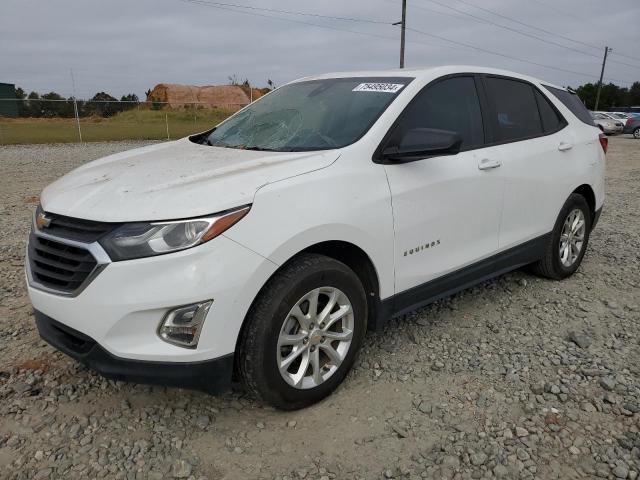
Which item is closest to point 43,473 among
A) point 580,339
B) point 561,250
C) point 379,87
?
point 379,87

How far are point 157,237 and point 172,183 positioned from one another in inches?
14.9

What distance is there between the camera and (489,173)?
11.1 feet

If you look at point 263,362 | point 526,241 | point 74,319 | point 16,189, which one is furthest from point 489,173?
point 16,189

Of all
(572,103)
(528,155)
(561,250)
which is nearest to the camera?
(528,155)

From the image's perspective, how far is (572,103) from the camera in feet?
14.9

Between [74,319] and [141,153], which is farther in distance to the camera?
[141,153]

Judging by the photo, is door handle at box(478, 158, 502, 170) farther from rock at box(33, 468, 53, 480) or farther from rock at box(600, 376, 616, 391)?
rock at box(33, 468, 53, 480)

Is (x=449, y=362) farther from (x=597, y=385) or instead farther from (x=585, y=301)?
(x=585, y=301)

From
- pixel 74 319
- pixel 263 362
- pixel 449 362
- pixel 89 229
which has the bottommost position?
pixel 449 362

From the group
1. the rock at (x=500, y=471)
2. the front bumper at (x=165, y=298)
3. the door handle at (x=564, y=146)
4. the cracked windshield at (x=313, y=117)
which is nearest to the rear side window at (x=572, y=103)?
the door handle at (x=564, y=146)

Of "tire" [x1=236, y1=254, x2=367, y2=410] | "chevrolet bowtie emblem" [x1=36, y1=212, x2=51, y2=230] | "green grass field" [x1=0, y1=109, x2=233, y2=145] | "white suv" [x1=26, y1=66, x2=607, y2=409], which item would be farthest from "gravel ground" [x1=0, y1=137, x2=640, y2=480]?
"green grass field" [x1=0, y1=109, x2=233, y2=145]

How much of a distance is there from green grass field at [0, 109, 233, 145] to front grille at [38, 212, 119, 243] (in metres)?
20.3

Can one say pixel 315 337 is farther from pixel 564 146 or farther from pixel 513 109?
pixel 564 146

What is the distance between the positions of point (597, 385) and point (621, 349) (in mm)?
567
